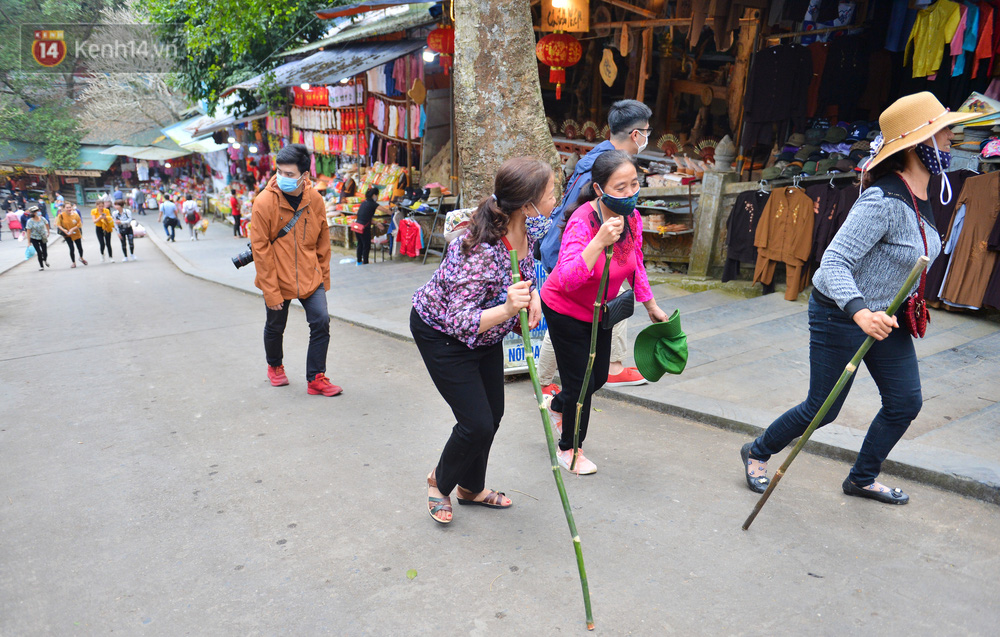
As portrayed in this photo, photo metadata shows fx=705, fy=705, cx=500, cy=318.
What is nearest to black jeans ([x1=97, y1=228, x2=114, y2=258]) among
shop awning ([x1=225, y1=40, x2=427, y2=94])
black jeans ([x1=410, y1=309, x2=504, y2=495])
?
A: shop awning ([x1=225, y1=40, x2=427, y2=94])

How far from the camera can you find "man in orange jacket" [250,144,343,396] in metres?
5.05

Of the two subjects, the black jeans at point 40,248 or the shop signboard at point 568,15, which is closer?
the shop signboard at point 568,15

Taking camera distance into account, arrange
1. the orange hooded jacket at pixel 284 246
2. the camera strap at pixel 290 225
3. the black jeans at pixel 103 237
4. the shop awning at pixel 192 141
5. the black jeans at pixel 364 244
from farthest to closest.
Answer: the shop awning at pixel 192 141 → the black jeans at pixel 103 237 → the black jeans at pixel 364 244 → the camera strap at pixel 290 225 → the orange hooded jacket at pixel 284 246

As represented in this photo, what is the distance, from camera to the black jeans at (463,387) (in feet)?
10.00

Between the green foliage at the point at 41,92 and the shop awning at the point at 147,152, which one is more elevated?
the green foliage at the point at 41,92

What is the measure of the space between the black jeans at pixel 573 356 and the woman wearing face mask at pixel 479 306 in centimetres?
39

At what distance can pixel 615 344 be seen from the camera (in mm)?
5289

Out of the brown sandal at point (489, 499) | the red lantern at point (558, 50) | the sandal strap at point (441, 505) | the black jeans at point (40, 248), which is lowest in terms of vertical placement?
the black jeans at point (40, 248)

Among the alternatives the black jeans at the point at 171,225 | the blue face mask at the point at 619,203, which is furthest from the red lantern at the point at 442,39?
the black jeans at the point at 171,225

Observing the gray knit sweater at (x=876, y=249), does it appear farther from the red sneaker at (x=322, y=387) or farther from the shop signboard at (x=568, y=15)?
the shop signboard at (x=568, y=15)

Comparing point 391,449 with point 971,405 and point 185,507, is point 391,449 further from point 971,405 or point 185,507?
point 971,405

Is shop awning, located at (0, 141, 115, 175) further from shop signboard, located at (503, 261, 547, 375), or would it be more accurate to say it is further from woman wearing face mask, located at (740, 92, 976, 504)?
woman wearing face mask, located at (740, 92, 976, 504)

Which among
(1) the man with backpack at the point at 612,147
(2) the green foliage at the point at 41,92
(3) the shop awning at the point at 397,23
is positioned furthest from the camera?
(2) the green foliage at the point at 41,92

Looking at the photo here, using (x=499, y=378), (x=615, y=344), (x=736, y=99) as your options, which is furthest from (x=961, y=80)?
(x=499, y=378)
